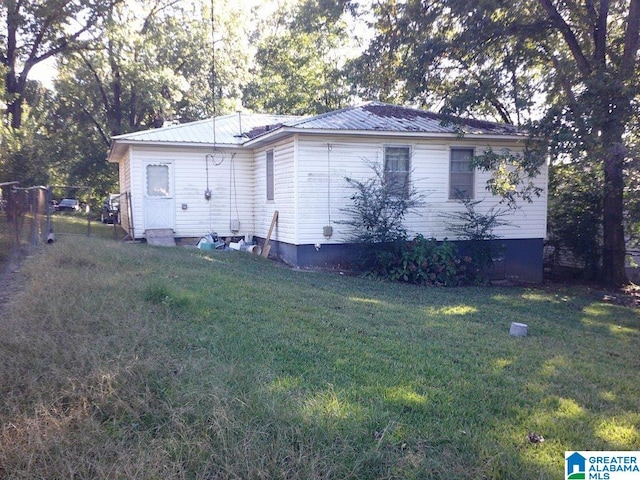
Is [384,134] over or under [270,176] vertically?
over

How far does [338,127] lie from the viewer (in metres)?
12.1

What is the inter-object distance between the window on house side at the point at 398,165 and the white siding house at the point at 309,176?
0.02 metres

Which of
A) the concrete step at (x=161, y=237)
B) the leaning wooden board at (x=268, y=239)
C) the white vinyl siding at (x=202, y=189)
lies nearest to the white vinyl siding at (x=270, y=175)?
the leaning wooden board at (x=268, y=239)

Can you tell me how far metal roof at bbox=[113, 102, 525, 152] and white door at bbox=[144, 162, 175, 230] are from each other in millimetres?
905

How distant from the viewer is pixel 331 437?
131 inches

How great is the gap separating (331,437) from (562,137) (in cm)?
888

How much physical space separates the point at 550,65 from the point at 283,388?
12.9 m

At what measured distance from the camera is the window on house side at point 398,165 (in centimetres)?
1291

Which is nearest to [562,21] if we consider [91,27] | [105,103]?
[91,27]

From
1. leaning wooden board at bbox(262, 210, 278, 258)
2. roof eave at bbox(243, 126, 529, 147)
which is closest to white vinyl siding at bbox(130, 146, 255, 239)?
leaning wooden board at bbox(262, 210, 278, 258)

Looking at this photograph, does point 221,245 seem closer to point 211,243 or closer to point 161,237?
point 211,243

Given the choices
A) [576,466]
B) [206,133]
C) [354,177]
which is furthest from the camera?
[206,133]

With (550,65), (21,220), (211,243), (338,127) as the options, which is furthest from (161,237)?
(550,65)

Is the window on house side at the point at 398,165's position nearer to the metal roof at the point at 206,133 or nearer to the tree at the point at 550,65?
the tree at the point at 550,65
